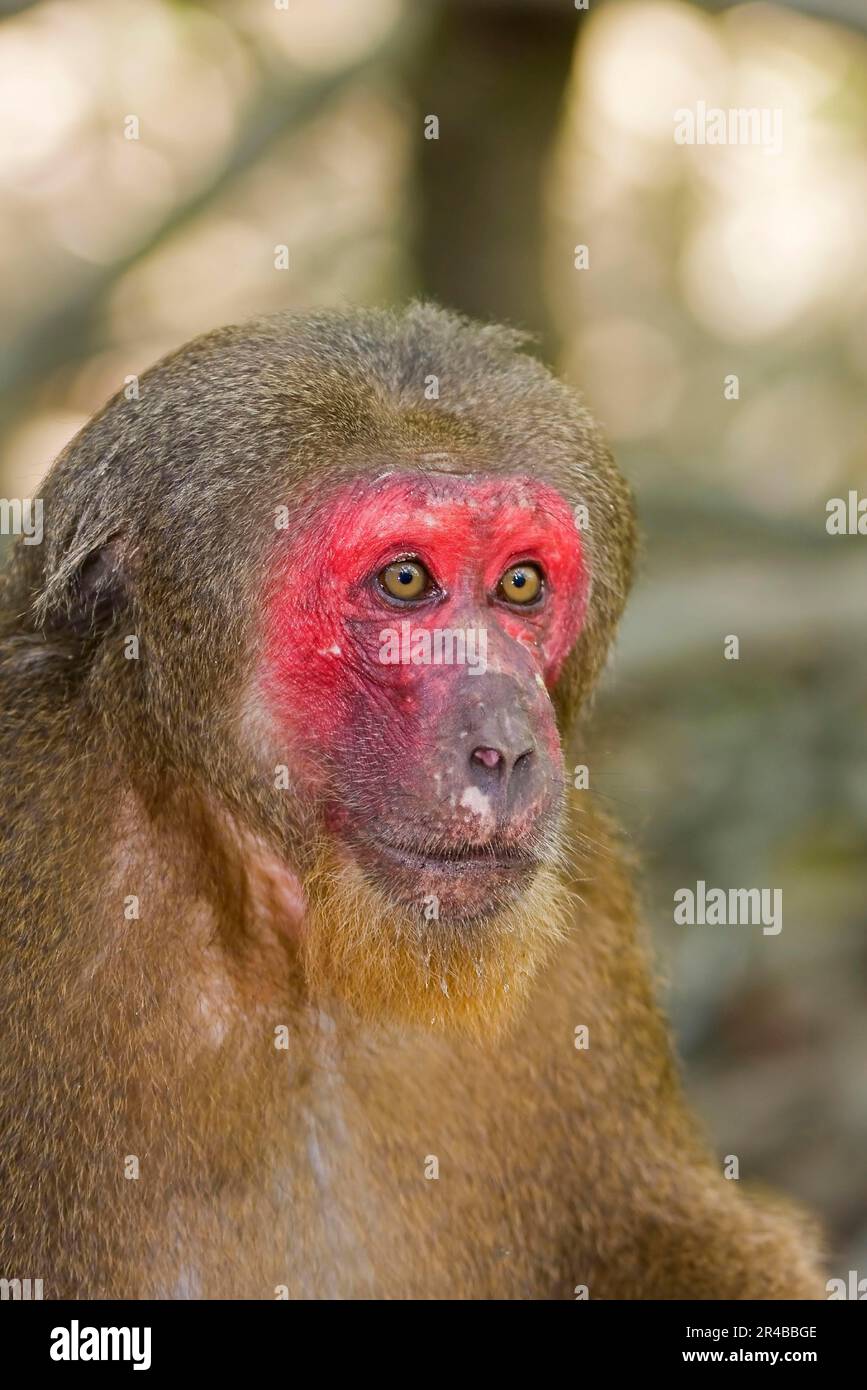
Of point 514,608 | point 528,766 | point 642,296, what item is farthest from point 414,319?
point 642,296

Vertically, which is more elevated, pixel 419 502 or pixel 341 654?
pixel 419 502

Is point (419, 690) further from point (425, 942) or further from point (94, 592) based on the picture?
point (94, 592)

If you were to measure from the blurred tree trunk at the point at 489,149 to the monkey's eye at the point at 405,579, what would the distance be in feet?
25.0

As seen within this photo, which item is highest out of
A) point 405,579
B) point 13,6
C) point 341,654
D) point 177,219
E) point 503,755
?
point 13,6

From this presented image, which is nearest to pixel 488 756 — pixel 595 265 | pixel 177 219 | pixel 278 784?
pixel 278 784

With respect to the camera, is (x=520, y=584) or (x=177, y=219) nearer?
(x=520, y=584)

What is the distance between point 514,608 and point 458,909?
0.98 m

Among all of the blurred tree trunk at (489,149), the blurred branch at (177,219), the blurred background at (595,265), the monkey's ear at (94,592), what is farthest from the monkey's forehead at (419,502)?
the blurred tree trunk at (489,149)

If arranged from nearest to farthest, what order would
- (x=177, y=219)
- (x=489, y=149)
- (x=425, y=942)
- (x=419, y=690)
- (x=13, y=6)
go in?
(x=419, y=690), (x=425, y=942), (x=13, y=6), (x=177, y=219), (x=489, y=149)

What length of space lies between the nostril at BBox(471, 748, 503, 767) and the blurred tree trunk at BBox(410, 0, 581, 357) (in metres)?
8.05

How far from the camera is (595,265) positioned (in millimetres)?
21719

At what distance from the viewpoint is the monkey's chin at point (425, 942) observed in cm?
531

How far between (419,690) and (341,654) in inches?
11.2

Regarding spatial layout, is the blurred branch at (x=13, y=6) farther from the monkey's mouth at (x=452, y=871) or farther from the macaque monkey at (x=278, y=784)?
the monkey's mouth at (x=452, y=871)
